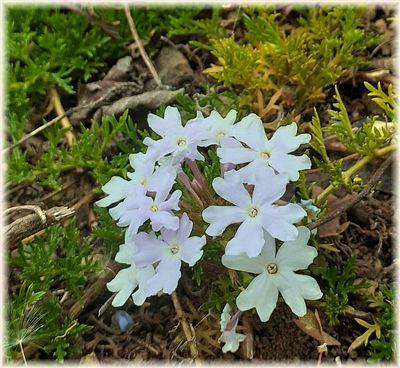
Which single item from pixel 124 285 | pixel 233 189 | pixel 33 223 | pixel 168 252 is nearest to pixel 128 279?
pixel 124 285

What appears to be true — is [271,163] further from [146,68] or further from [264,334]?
[146,68]

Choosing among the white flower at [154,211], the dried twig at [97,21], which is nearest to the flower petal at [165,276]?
the white flower at [154,211]

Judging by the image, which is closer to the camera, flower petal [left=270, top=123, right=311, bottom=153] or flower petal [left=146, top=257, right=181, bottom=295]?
flower petal [left=146, top=257, right=181, bottom=295]

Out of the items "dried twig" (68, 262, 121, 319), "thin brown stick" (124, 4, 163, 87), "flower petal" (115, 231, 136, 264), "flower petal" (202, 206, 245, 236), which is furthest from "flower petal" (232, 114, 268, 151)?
"thin brown stick" (124, 4, 163, 87)

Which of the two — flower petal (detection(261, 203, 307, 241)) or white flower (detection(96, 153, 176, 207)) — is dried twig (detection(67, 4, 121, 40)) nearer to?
white flower (detection(96, 153, 176, 207))

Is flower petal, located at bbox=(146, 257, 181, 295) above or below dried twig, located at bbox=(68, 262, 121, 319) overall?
above

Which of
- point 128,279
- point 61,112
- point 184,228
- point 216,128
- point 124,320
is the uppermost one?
point 216,128

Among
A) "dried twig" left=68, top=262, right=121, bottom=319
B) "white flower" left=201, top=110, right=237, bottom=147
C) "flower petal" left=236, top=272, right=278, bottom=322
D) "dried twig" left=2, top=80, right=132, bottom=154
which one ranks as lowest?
"dried twig" left=68, top=262, right=121, bottom=319

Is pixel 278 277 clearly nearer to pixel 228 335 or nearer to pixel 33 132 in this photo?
pixel 228 335

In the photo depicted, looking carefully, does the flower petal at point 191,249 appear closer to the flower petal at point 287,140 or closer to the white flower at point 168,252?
the white flower at point 168,252
